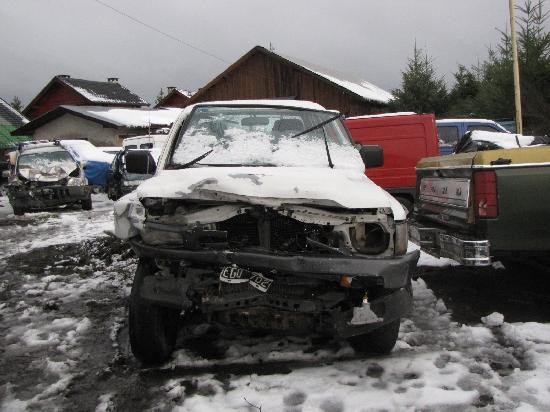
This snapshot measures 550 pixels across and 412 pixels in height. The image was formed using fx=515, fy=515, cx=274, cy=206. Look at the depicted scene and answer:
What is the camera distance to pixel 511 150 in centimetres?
421

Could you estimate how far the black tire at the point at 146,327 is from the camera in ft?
11.3

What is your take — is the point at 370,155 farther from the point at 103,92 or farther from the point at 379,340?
the point at 103,92

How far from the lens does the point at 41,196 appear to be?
13289 mm

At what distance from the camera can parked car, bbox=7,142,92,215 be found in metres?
13.3

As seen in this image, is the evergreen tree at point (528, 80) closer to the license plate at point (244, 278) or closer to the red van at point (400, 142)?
the red van at point (400, 142)

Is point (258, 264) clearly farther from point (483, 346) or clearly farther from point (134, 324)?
point (483, 346)

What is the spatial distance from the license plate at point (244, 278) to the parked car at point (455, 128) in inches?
332

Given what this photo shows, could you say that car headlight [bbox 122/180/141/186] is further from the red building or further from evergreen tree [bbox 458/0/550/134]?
the red building

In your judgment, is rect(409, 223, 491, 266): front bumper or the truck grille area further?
rect(409, 223, 491, 266): front bumper

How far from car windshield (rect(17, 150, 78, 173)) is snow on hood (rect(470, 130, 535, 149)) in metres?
11.0

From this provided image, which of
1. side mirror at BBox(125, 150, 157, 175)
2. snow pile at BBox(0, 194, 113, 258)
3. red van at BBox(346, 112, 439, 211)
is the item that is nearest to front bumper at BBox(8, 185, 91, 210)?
snow pile at BBox(0, 194, 113, 258)

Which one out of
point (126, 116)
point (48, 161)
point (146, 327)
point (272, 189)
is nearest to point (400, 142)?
point (272, 189)

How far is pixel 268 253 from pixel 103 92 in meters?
44.6

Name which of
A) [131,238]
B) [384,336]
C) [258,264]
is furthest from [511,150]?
[131,238]
